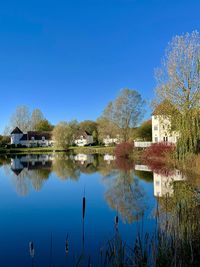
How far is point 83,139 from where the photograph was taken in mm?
79812

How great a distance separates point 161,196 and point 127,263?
6856 mm

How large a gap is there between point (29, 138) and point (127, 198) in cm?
6851

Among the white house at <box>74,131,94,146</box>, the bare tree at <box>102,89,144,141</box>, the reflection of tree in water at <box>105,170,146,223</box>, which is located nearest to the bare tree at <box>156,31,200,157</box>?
the reflection of tree in water at <box>105,170,146,223</box>

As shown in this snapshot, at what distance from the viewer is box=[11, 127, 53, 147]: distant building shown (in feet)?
246

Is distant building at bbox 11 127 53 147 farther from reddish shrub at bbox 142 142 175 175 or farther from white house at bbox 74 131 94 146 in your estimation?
reddish shrub at bbox 142 142 175 175

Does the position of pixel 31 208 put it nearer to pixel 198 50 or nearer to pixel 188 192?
pixel 188 192

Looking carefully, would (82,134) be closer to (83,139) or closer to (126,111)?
(83,139)

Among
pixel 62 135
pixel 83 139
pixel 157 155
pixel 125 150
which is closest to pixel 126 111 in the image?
pixel 125 150

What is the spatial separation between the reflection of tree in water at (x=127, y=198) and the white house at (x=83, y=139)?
200 ft

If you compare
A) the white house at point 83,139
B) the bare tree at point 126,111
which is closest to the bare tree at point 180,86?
the bare tree at point 126,111

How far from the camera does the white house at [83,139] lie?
256 feet

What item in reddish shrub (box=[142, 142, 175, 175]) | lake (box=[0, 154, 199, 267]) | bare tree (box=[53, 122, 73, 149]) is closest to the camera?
lake (box=[0, 154, 199, 267])

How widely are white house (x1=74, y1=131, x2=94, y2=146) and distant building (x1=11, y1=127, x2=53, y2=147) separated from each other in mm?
8524

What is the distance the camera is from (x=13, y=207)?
1029 centimetres
